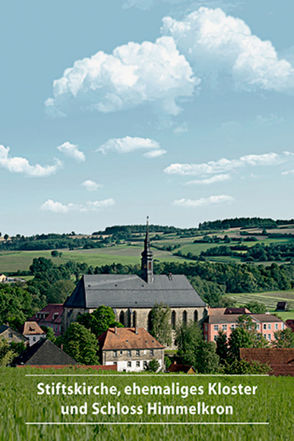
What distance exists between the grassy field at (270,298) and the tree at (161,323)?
39975mm

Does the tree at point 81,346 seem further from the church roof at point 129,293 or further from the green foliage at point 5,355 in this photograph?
the church roof at point 129,293

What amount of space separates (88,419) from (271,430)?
3531 millimetres

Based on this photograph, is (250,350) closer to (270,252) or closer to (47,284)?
(47,284)

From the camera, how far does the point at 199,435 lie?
29.5 ft

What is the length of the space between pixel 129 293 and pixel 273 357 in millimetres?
49420

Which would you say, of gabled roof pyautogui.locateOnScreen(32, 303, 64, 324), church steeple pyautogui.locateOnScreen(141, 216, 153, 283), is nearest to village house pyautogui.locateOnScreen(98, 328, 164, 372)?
church steeple pyautogui.locateOnScreen(141, 216, 153, 283)

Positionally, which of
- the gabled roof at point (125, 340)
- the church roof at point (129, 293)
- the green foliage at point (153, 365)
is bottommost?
the green foliage at point (153, 365)

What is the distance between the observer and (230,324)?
102 m

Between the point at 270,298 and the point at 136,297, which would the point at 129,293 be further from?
the point at 270,298

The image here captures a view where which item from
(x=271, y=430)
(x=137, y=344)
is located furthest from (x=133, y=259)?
(x=271, y=430)

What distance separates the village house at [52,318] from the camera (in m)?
112

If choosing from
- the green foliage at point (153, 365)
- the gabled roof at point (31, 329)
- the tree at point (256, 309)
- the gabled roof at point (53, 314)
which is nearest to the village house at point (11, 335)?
the gabled roof at point (31, 329)

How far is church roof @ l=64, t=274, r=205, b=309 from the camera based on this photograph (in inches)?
3954

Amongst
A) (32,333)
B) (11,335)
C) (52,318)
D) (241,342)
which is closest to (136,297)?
(32,333)
